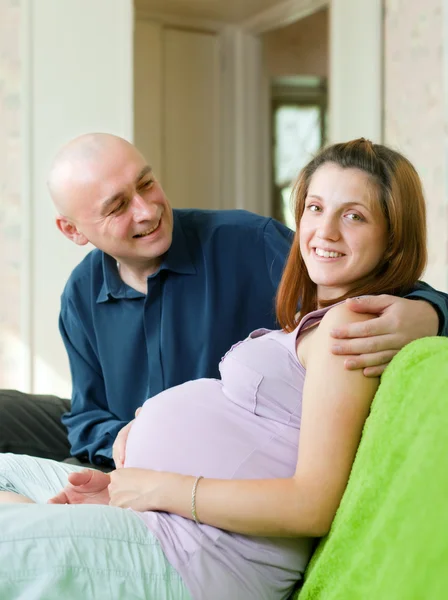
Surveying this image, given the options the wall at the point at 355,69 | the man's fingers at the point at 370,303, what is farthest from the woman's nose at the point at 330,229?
the wall at the point at 355,69

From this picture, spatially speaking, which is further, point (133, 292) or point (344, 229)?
point (133, 292)

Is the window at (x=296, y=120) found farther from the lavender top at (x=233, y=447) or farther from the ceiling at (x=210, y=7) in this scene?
the lavender top at (x=233, y=447)

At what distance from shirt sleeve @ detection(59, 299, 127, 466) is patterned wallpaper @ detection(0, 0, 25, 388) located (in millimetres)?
2095

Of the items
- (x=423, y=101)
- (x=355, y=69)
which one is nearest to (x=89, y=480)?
(x=423, y=101)

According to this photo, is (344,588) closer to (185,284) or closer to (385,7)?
(185,284)

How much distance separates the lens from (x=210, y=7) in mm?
5117

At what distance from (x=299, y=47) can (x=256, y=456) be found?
5974mm

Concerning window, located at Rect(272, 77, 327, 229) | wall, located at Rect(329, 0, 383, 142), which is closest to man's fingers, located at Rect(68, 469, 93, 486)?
wall, located at Rect(329, 0, 383, 142)

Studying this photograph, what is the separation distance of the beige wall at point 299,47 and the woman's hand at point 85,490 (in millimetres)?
5414

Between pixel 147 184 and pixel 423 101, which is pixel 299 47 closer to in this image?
pixel 423 101

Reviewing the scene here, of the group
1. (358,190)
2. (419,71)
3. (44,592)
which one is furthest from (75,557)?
(419,71)

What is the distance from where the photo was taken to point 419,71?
152 inches

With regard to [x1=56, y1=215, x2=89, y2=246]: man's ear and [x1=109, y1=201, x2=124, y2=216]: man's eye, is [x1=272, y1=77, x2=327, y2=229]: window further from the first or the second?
[x1=109, y1=201, x2=124, y2=216]: man's eye

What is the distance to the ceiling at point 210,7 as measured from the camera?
5.01m
